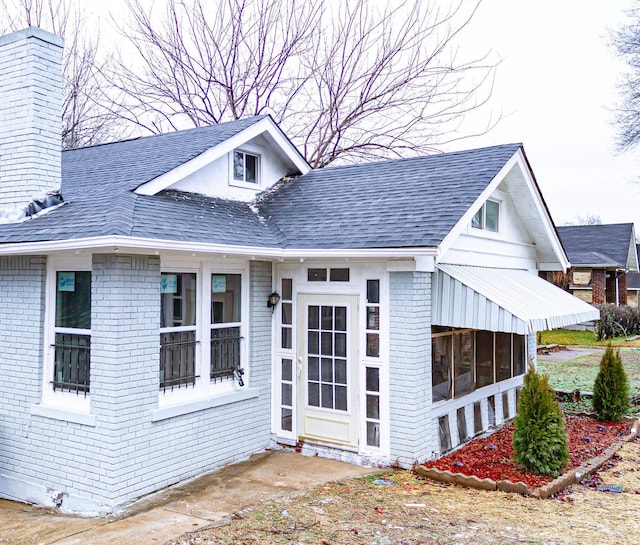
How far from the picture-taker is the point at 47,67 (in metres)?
9.41

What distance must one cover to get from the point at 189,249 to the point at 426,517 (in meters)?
4.60

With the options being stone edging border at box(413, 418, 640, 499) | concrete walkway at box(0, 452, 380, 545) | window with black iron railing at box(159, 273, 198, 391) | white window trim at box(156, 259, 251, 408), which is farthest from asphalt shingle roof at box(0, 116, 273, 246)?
stone edging border at box(413, 418, 640, 499)

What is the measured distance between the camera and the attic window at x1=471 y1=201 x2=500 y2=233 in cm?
1116

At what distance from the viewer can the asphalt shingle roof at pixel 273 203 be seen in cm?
817

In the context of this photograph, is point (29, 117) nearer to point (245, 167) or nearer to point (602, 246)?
point (245, 167)

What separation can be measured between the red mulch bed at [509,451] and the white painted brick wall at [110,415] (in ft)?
12.4

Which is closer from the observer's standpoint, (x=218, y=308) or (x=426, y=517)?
(x=426, y=517)

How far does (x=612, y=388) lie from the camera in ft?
40.8

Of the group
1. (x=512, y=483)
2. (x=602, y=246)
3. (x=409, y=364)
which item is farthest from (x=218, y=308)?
(x=602, y=246)

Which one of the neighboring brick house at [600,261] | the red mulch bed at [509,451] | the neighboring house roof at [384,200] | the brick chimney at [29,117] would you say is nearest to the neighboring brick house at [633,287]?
the neighboring brick house at [600,261]

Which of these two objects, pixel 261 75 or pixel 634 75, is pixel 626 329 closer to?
pixel 634 75

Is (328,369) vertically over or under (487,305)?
under

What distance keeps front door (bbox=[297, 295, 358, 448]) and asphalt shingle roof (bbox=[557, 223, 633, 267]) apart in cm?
2810

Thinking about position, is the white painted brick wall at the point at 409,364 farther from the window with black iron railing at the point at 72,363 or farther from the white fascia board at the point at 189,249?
the window with black iron railing at the point at 72,363
